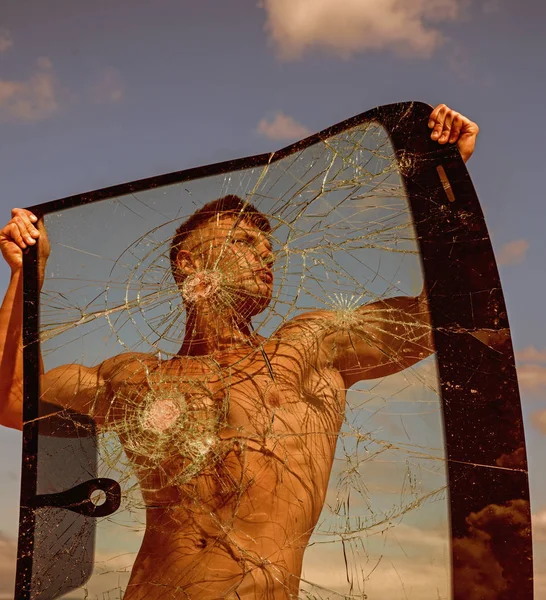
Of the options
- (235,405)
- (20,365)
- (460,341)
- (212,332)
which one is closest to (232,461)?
(235,405)

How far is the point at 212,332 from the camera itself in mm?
1930

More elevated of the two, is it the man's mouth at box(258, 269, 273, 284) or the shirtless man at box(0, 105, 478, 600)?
the man's mouth at box(258, 269, 273, 284)

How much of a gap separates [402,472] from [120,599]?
2.40ft

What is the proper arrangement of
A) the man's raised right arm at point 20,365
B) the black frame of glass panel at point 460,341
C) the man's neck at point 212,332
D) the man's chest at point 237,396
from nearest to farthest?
the black frame of glass panel at point 460,341
the man's chest at point 237,396
the man's neck at point 212,332
the man's raised right arm at point 20,365

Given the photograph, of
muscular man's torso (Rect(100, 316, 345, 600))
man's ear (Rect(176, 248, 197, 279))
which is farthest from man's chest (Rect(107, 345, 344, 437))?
man's ear (Rect(176, 248, 197, 279))

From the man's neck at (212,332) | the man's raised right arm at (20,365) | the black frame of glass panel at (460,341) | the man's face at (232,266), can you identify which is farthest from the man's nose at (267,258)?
the man's raised right arm at (20,365)

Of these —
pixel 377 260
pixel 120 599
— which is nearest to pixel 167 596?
pixel 120 599

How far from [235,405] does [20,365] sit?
699mm

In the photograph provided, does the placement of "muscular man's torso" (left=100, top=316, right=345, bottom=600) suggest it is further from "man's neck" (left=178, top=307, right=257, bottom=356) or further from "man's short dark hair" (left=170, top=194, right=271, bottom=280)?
"man's short dark hair" (left=170, top=194, right=271, bottom=280)

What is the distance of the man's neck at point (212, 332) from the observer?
1.90 meters

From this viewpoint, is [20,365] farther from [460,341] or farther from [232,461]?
[460,341]

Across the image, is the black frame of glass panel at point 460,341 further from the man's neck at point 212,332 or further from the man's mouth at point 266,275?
the man's neck at point 212,332

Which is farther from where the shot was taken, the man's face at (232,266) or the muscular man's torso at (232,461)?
the man's face at (232,266)

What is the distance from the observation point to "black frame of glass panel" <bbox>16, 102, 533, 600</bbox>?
5.38 feet
